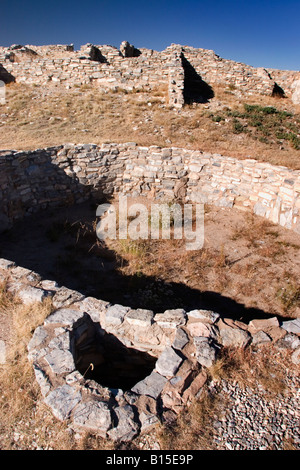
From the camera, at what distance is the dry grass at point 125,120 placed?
1279cm

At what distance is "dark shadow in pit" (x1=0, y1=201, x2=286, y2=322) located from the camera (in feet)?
20.5

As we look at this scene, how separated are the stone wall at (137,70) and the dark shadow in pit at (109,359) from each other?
1569 cm

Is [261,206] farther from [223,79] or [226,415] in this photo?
[223,79]

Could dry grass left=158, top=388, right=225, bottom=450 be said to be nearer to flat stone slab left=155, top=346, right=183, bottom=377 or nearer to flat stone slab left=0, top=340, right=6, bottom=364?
flat stone slab left=155, top=346, right=183, bottom=377

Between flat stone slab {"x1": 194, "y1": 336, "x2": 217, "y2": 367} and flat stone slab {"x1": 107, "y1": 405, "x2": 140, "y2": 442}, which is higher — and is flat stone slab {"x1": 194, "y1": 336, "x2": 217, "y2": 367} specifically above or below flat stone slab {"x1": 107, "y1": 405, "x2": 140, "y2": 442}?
above

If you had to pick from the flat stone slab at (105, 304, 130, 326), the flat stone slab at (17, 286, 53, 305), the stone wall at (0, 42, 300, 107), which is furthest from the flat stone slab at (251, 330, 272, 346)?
the stone wall at (0, 42, 300, 107)

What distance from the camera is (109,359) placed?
15.8 ft

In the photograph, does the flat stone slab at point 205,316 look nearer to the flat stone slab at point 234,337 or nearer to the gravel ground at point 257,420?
the flat stone slab at point 234,337

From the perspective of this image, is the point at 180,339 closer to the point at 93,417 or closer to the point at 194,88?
the point at 93,417

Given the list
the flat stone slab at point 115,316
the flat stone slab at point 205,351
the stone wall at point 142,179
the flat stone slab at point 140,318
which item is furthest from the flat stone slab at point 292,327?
the stone wall at point 142,179

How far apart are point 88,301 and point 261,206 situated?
23.0ft

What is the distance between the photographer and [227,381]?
381 cm

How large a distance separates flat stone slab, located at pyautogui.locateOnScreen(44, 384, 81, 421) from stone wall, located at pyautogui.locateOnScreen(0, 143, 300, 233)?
652cm

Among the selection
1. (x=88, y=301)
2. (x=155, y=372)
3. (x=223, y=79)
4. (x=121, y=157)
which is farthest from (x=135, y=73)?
(x=155, y=372)
